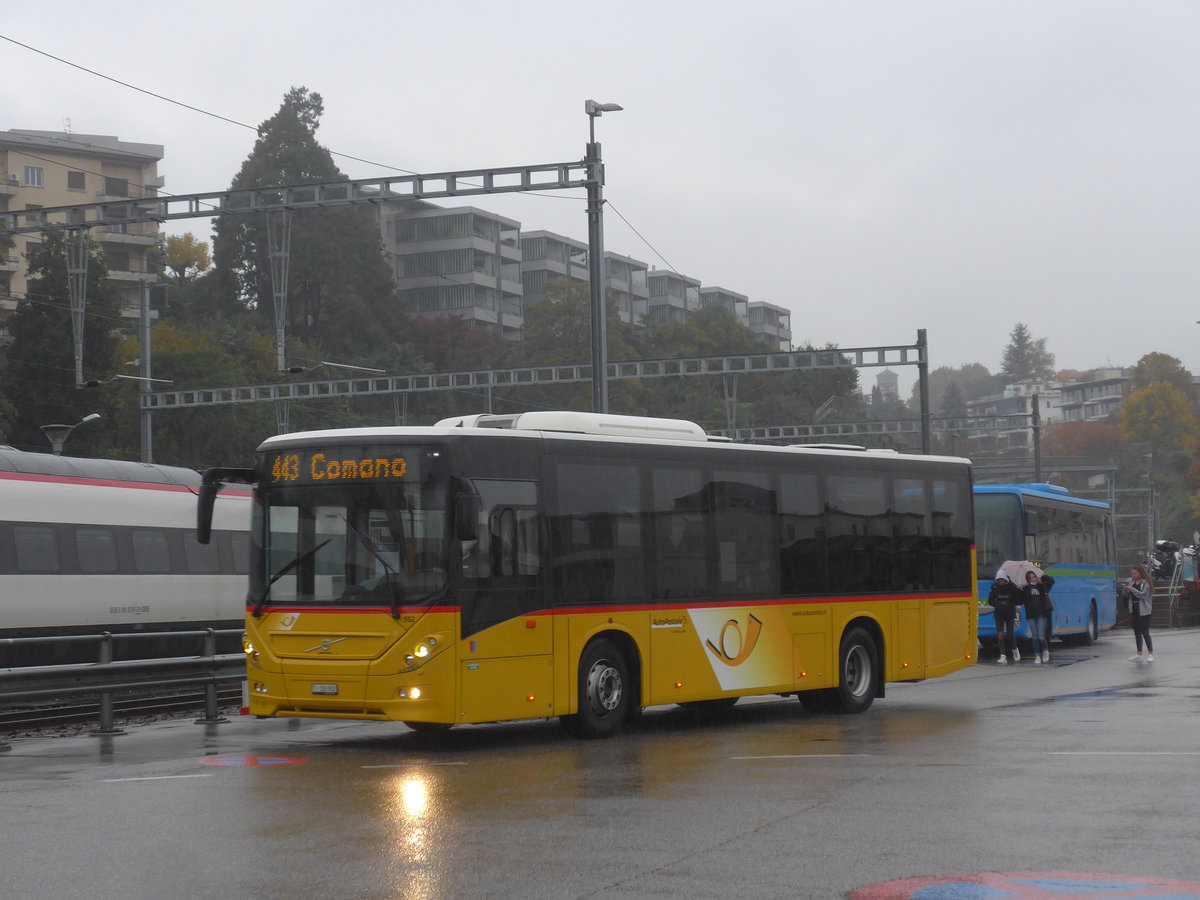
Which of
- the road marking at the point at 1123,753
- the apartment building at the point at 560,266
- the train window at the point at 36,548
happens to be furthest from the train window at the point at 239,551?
the apartment building at the point at 560,266

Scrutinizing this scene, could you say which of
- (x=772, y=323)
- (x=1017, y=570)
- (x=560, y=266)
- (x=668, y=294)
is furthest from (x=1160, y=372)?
(x=1017, y=570)

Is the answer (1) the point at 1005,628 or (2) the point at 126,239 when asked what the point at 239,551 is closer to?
(1) the point at 1005,628

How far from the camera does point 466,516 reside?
1446 centimetres

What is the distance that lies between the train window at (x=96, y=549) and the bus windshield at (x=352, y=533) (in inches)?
562

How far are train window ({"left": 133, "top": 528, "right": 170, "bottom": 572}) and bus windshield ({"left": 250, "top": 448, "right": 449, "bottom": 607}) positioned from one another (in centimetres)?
1556

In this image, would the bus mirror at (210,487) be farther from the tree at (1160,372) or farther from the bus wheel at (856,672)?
the tree at (1160,372)

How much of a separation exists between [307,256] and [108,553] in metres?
63.7

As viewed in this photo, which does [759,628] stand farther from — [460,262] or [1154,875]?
[460,262]

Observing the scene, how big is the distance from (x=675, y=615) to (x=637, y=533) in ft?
3.02

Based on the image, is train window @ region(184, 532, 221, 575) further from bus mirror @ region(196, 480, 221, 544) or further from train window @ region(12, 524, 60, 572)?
bus mirror @ region(196, 480, 221, 544)

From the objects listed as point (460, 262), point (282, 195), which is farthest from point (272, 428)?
point (460, 262)

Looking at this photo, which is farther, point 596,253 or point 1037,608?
point 1037,608

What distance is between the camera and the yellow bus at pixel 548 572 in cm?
1435

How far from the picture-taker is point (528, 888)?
25.3ft
